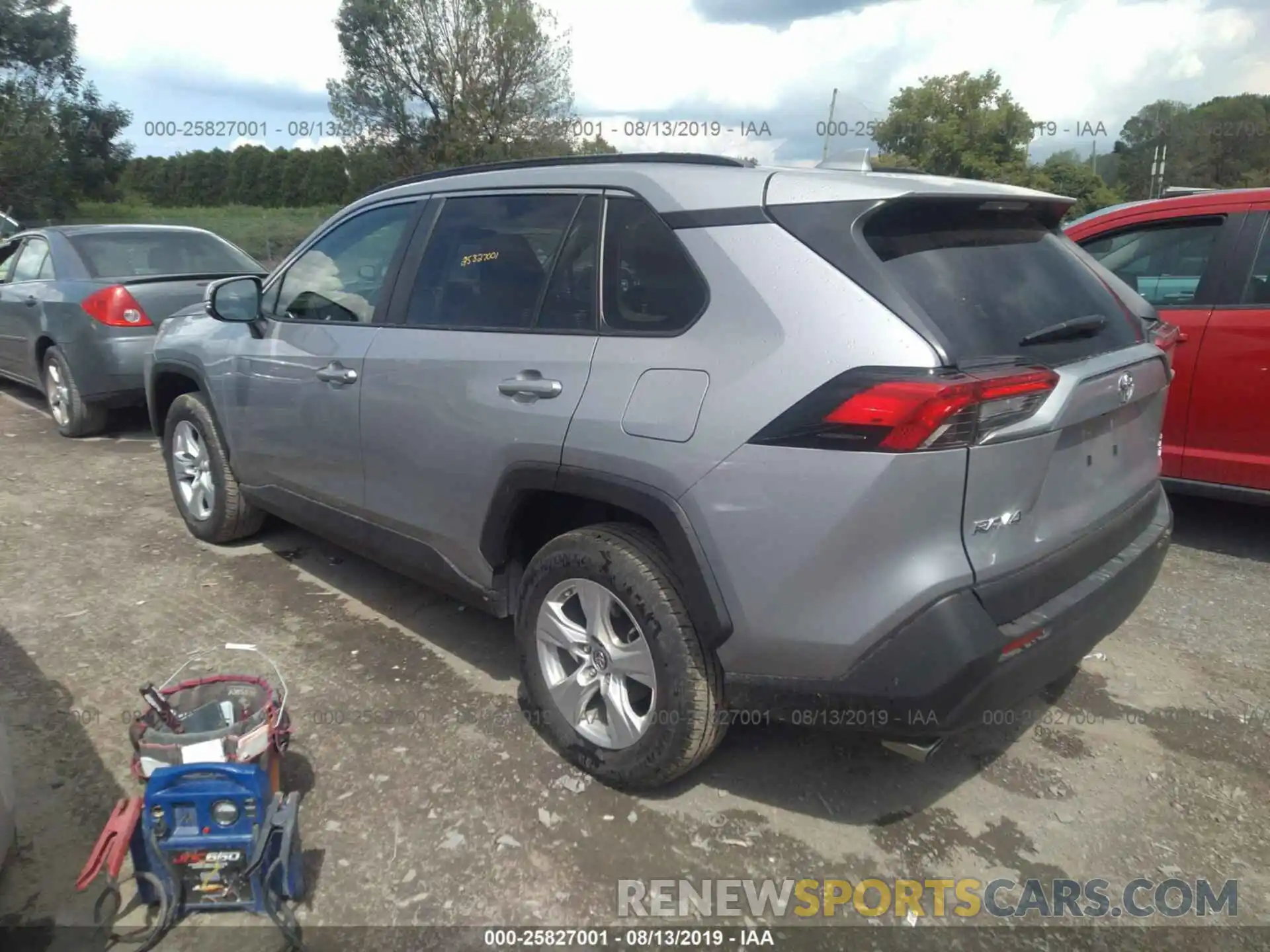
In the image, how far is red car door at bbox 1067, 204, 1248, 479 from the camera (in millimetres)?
4613

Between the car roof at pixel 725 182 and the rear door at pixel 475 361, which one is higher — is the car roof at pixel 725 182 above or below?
above

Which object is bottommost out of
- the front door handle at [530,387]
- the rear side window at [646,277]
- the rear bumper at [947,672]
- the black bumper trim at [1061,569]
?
the rear bumper at [947,672]

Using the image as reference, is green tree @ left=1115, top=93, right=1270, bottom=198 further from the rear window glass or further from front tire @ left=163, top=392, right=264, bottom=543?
front tire @ left=163, top=392, right=264, bottom=543

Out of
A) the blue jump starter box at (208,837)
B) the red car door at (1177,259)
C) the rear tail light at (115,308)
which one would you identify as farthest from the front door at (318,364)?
the red car door at (1177,259)

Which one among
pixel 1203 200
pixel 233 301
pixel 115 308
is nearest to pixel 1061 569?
pixel 1203 200

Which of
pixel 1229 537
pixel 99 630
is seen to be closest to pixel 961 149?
pixel 1229 537

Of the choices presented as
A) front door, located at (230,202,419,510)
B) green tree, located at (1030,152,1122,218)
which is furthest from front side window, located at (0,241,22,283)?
green tree, located at (1030,152,1122,218)

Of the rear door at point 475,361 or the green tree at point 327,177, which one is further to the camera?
the green tree at point 327,177

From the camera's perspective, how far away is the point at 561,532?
122 inches

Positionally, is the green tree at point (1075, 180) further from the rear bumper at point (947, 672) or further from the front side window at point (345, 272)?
the rear bumper at point (947, 672)

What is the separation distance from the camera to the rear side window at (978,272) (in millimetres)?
2334

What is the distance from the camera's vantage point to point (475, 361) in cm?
305

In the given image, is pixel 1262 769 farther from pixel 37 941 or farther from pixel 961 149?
pixel 961 149

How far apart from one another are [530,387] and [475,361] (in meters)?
0.30
